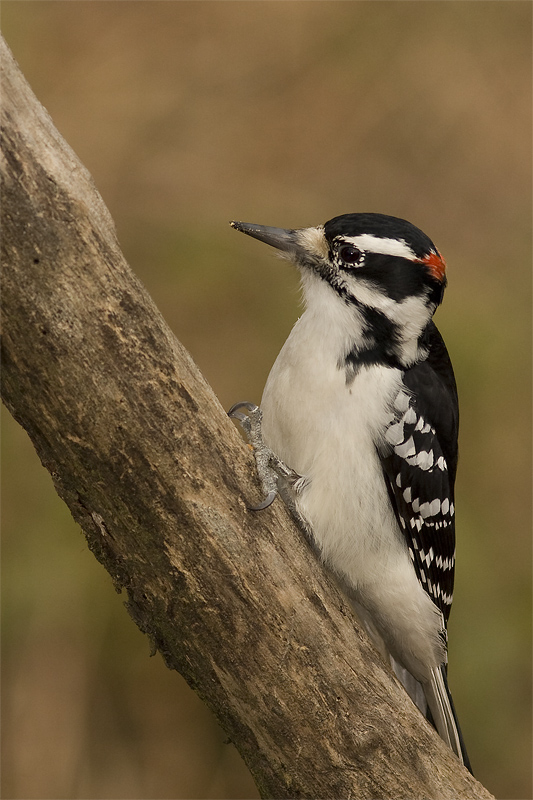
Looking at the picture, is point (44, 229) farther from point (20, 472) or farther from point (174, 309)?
point (174, 309)

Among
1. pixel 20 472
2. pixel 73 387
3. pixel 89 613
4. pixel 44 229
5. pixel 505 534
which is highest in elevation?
pixel 44 229

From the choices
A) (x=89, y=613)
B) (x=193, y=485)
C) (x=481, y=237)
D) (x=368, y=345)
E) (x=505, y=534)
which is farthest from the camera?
(x=481, y=237)

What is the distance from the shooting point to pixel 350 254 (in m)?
2.70

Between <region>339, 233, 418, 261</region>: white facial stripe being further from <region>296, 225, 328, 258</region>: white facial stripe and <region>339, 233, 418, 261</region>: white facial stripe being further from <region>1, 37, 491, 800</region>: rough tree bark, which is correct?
<region>1, 37, 491, 800</region>: rough tree bark

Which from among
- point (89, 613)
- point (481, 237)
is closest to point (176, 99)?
point (481, 237)

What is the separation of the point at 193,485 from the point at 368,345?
0.92m

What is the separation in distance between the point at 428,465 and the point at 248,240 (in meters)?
2.74

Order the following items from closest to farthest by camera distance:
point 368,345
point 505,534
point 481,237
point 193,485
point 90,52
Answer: point 193,485
point 368,345
point 505,534
point 90,52
point 481,237

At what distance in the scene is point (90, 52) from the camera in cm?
586

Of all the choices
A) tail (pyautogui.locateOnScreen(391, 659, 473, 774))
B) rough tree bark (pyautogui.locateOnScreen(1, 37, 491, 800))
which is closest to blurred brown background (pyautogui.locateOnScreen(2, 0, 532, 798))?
tail (pyautogui.locateOnScreen(391, 659, 473, 774))

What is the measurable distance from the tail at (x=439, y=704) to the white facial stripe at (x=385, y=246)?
1.61 m

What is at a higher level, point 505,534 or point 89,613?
point 505,534

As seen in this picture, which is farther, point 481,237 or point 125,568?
point 481,237

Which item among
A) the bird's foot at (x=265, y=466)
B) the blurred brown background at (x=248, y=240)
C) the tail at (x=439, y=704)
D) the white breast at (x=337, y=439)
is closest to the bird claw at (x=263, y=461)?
the bird's foot at (x=265, y=466)
